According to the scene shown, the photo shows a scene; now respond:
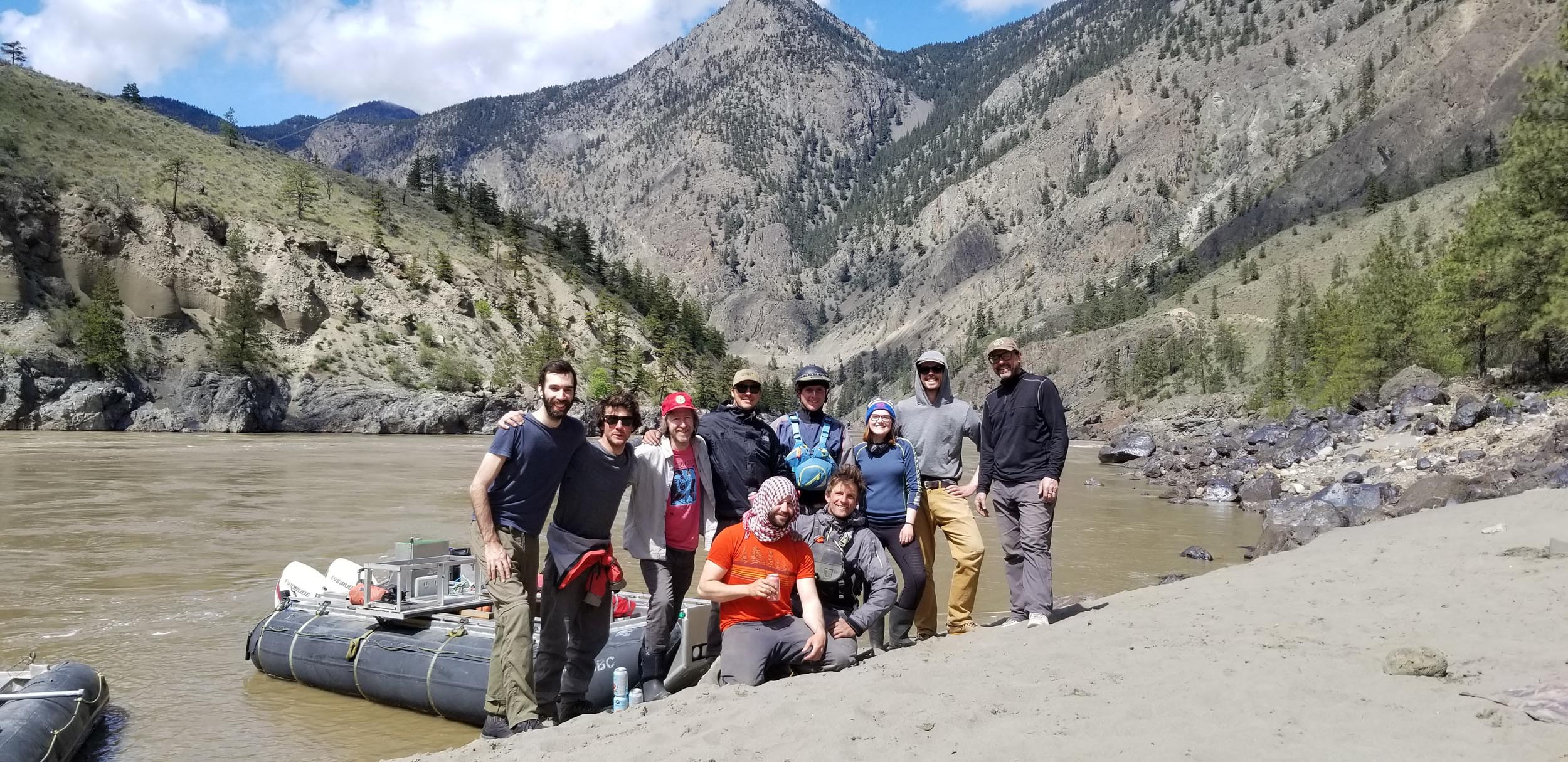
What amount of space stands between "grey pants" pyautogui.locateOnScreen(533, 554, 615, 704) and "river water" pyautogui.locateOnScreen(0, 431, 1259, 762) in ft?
5.54

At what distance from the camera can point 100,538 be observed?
16.2 meters

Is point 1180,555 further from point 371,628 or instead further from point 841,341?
point 841,341

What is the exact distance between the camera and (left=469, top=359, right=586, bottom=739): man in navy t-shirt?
5289mm

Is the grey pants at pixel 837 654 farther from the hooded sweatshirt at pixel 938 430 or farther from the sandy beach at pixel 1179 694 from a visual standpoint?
the hooded sweatshirt at pixel 938 430

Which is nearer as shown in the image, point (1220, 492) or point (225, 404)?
point (1220, 492)

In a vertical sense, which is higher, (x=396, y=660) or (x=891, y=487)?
(x=891, y=487)

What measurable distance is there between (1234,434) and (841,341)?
156339 millimetres

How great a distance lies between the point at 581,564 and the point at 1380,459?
73.0ft

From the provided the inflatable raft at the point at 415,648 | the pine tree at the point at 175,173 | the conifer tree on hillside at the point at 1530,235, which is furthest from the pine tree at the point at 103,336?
the conifer tree on hillside at the point at 1530,235

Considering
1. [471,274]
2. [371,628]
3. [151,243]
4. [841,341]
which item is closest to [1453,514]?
[371,628]

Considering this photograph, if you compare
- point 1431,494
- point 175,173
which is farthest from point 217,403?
point 1431,494

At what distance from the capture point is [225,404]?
50.3 metres

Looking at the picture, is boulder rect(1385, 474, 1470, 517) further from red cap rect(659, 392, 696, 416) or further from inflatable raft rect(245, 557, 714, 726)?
red cap rect(659, 392, 696, 416)

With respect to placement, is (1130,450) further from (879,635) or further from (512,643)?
(512,643)
